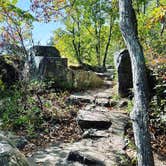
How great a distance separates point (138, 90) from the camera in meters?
6.74

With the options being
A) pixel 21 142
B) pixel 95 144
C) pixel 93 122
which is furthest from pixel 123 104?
pixel 21 142

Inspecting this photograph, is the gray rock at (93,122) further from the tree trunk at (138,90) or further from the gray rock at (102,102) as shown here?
the tree trunk at (138,90)

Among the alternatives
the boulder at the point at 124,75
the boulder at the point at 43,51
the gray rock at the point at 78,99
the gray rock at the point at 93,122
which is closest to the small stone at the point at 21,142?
the gray rock at the point at 93,122

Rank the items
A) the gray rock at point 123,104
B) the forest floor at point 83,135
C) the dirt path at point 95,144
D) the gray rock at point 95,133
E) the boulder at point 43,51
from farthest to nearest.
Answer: the boulder at point 43,51, the gray rock at point 123,104, the gray rock at point 95,133, the forest floor at point 83,135, the dirt path at point 95,144

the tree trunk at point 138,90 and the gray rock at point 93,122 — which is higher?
the tree trunk at point 138,90

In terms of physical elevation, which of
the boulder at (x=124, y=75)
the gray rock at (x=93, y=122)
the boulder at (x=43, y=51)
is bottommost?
the gray rock at (x=93, y=122)

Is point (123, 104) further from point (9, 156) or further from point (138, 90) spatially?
point (9, 156)

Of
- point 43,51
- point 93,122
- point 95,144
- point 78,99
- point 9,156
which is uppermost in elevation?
point 43,51

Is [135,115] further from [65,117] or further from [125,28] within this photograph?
[65,117]

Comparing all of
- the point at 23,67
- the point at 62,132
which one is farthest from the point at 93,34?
the point at 62,132

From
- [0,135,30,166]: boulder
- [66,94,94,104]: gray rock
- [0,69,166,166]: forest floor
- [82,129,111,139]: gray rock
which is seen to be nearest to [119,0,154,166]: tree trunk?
[0,69,166,166]: forest floor

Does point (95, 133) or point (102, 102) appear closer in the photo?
point (95, 133)

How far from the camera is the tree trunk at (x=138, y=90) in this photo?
6.51 meters

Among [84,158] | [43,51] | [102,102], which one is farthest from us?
[43,51]
